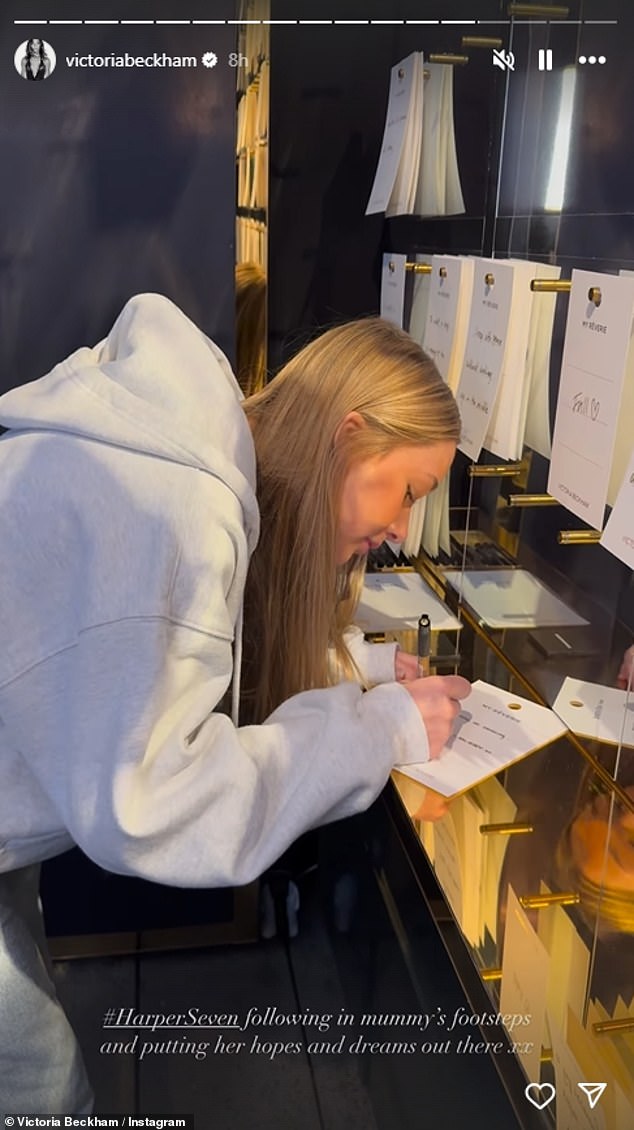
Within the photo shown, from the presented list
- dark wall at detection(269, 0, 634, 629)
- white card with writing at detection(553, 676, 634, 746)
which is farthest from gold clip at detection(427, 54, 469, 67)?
white card with writing at detection(553, 676, 634, 746)

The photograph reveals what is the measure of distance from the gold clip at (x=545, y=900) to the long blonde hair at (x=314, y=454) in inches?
13.7

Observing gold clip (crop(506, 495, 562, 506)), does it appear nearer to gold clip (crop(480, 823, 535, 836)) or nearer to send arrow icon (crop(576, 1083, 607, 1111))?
gold clip (crop(480, 823, 535, 836))

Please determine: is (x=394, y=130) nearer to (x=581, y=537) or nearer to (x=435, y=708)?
(x=581, y=537)

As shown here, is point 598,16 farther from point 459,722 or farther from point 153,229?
point 459,722

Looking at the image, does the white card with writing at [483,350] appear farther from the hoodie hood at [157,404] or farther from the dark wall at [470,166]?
the hoodie hood at [157,404]

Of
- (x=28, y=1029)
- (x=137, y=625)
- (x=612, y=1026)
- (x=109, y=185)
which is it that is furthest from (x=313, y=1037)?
(x=109, y=185)

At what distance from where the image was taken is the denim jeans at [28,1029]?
0.92m

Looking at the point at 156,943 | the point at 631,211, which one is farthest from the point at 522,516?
the point at 156,943

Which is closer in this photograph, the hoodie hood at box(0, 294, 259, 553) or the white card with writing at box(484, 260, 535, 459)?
the hoodie hood at box(0, 294, 259, 553)

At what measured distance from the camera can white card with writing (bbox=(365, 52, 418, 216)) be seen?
130 centimetres

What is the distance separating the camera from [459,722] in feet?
3.34

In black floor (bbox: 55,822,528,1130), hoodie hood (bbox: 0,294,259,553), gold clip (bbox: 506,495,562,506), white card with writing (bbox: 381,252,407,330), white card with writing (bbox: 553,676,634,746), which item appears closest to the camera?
hoodie hood (bbox: 0,294,259,553)

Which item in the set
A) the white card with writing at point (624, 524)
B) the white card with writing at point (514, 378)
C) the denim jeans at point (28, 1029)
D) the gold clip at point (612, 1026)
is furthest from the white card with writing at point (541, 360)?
the denim jeans at point (28, 1029)

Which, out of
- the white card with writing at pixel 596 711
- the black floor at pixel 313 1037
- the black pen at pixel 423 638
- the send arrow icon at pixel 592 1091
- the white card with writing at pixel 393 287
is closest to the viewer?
the send arrow icon at pixel 592 1091
